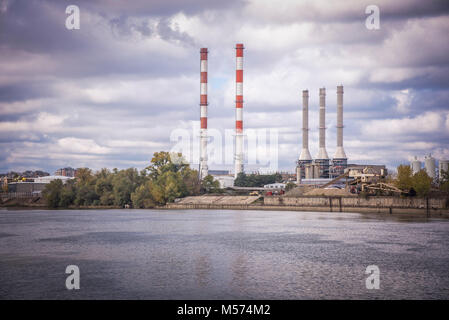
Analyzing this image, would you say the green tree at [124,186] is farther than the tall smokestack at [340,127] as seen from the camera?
No

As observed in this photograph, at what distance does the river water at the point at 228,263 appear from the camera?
24375mm

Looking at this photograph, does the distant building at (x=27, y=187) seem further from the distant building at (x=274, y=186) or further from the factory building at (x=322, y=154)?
the factory building at (x=322, y=154)

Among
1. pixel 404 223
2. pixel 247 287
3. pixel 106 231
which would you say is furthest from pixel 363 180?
pixel 247 287

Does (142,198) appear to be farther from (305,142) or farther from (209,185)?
(305,142)

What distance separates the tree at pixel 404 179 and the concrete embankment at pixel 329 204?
8.78 ft

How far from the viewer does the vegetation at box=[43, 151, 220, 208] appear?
109 m

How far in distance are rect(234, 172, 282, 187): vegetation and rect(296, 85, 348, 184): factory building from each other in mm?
13012

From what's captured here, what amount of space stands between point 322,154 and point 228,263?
96325mm

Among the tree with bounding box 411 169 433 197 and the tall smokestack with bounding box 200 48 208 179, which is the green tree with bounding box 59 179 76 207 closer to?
the tall smokestack with bounding box 200 48 208 179

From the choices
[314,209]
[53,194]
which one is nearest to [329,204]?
[314,209]

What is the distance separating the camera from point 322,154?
125 meters

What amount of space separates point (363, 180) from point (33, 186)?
109 meters
